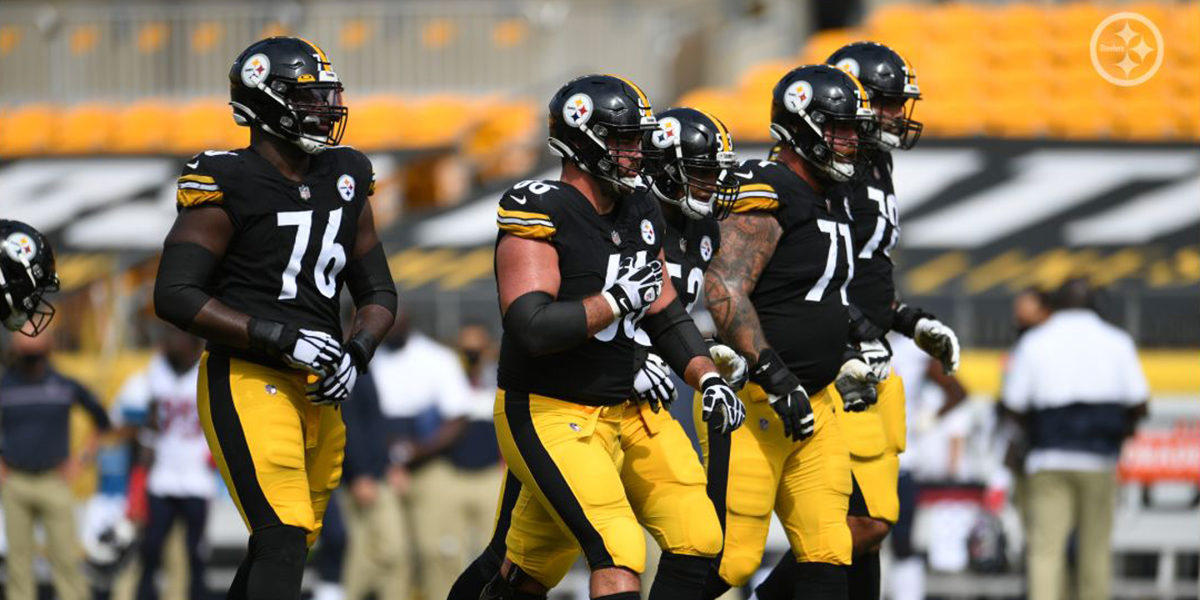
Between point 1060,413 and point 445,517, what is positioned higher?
point 1060,413

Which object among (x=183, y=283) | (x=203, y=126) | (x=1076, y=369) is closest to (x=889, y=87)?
(x=183, y=283)

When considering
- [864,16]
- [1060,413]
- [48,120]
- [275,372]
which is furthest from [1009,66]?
[275,372]

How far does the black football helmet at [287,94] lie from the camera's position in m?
5.80

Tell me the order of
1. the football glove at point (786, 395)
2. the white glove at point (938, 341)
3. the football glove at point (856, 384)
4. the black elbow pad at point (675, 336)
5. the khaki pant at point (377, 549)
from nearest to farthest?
1. the black elbow pad at point (675, 336)
2. the football glove at point (786, 395)
3. the football glove at point (856, 384)
4. the white glove at point (938, 341)
5. the khaki pant at point (377, 549)

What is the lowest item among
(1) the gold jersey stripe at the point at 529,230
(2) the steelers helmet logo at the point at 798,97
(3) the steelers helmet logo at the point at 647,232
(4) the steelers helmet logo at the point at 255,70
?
(3) the steelers helmet logo at the point at 647,232

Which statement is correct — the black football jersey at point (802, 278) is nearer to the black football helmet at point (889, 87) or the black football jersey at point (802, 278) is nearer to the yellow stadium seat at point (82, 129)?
the black football helmet at point (889, 87)

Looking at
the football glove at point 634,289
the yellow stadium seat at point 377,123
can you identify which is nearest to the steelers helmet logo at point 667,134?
the football glove at point 634,289

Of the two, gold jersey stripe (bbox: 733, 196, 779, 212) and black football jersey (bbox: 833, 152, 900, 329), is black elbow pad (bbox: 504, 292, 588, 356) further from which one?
black football jersey (bbox: 833, 152, 900, 329)

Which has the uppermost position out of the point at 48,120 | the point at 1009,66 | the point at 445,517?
the point at 1009,66

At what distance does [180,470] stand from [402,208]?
5.50 meters

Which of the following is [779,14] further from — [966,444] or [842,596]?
[842,596]

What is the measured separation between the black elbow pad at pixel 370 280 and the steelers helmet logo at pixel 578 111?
85 cm

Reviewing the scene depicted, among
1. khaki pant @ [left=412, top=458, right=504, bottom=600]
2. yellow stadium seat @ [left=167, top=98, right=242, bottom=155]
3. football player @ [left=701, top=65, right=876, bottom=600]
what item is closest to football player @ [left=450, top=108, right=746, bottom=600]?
football player @ [left=701, top=65, right=876, bottom=600]

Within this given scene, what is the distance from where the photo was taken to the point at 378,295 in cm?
616
